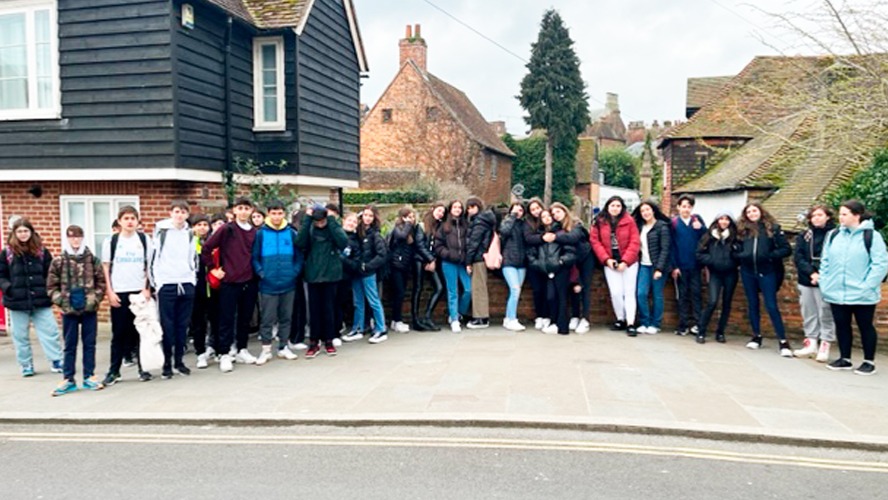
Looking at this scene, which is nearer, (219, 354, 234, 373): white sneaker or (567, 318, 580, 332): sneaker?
(219, 354, 234, 373): white sneaker

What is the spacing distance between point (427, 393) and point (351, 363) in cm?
→ 179

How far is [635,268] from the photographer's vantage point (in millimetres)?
9672

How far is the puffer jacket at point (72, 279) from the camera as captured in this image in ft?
24.5

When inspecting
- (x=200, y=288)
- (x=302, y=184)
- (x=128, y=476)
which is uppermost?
(x=302, y=184)

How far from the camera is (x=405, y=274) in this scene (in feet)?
33.5

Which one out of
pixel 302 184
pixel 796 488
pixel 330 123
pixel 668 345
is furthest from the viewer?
pixel 330 123

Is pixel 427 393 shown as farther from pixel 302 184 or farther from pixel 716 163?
pixel 716 163

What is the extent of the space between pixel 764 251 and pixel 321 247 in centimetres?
549

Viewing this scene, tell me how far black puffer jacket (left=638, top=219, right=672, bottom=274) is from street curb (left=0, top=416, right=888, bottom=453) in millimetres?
4026

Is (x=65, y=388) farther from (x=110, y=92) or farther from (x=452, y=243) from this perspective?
(x=110, y=92)

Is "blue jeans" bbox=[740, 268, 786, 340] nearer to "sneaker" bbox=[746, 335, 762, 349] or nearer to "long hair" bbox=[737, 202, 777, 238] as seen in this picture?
"sneaker" bbox=[746, 335, 762, 349]

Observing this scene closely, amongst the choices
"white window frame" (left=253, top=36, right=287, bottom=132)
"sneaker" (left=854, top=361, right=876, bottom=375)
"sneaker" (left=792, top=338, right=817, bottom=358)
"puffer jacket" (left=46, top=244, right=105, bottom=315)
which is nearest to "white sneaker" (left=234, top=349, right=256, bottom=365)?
"puffer jacket" (left=46, top=244, right=105, bottom=315)

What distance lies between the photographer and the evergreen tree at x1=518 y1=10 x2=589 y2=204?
4484 cm

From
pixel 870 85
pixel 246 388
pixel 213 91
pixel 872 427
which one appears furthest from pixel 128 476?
pixel 870 85
